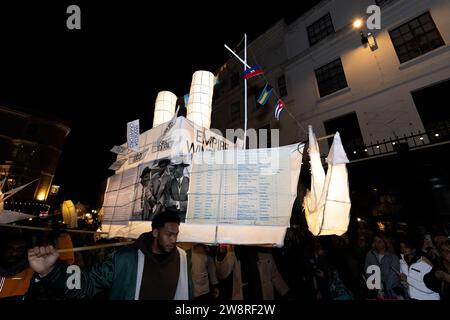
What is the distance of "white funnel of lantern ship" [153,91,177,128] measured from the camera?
19.3 feet

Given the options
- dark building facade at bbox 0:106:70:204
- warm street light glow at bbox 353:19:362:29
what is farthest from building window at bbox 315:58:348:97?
dark building facade at bbox 0:106:70:204

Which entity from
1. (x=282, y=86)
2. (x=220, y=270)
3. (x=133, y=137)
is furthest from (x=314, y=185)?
(x=282, y=86)

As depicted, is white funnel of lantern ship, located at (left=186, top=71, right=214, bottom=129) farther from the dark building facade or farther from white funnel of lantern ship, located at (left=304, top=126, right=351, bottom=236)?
the dark building facade

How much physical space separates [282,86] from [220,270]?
45.8 feet

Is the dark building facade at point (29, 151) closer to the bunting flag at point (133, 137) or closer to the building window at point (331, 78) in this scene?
the bunting flag at point (133, 137)

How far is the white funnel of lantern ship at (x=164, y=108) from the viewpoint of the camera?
19.3ft

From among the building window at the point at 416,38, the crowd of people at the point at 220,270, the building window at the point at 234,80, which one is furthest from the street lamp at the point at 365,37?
the building window at the point at 234,80

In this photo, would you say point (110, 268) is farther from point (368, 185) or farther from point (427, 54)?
point (427, 54)

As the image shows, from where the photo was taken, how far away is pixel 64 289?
222 cm

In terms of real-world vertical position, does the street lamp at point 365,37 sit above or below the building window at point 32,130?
below

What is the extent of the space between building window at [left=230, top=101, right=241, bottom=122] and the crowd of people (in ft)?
39.7

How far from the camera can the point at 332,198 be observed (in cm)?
323

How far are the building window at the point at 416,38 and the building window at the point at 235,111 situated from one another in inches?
414

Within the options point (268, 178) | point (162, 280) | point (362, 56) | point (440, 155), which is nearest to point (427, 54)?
point (362, 56)
